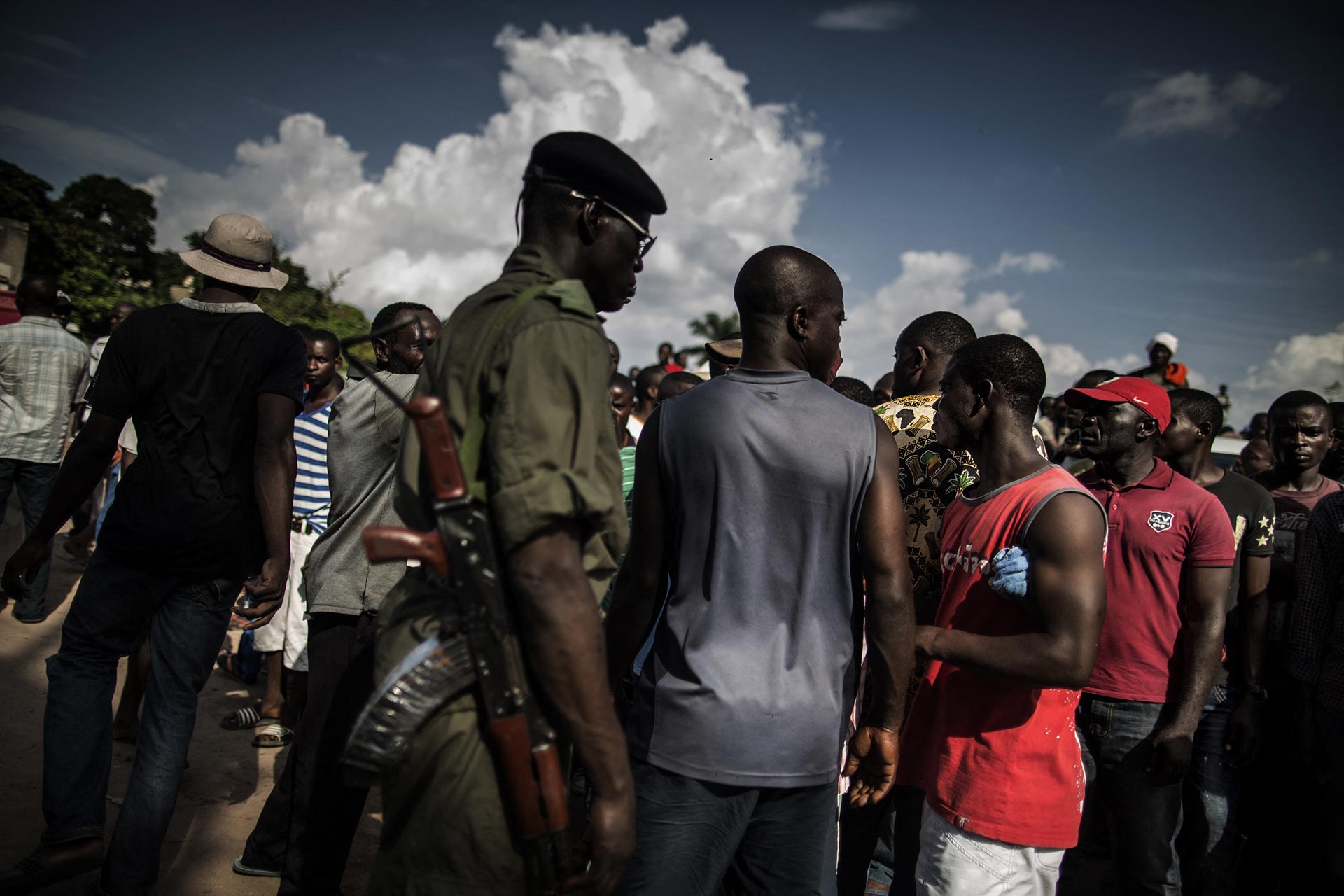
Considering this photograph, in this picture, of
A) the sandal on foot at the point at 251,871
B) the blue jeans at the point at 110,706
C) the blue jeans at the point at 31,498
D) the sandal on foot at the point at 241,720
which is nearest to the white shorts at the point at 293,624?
the sandal on foot at the point at 241,720

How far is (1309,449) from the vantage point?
14.4 ft

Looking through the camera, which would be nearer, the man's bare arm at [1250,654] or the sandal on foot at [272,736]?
the man's bare arm at [1250,654]

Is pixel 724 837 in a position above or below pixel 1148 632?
below

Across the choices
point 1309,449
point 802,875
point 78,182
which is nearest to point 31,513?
point 802,875

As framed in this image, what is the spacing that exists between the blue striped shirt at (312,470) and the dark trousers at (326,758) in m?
1.83

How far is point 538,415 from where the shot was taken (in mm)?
1466

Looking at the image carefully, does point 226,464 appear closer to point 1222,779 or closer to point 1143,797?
point 1143,797

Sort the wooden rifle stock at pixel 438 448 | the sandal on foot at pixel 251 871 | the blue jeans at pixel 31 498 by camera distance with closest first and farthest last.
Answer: the wooden rifle stock at pixel 438 448, the sandal on foot at pixel 251 871, the blue jeans at pixel 31 498

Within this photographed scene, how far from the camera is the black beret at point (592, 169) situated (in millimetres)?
1722

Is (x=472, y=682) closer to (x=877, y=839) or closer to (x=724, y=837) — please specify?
(x=724, y=837)

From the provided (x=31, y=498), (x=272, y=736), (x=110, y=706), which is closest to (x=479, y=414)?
(x=110, y=706)

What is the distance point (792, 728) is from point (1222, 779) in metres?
2.68

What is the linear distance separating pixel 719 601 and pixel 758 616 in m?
0.10

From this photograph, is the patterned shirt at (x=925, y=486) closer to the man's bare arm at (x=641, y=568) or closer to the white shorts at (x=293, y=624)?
the man's bare arm at (x=641, y=568)
